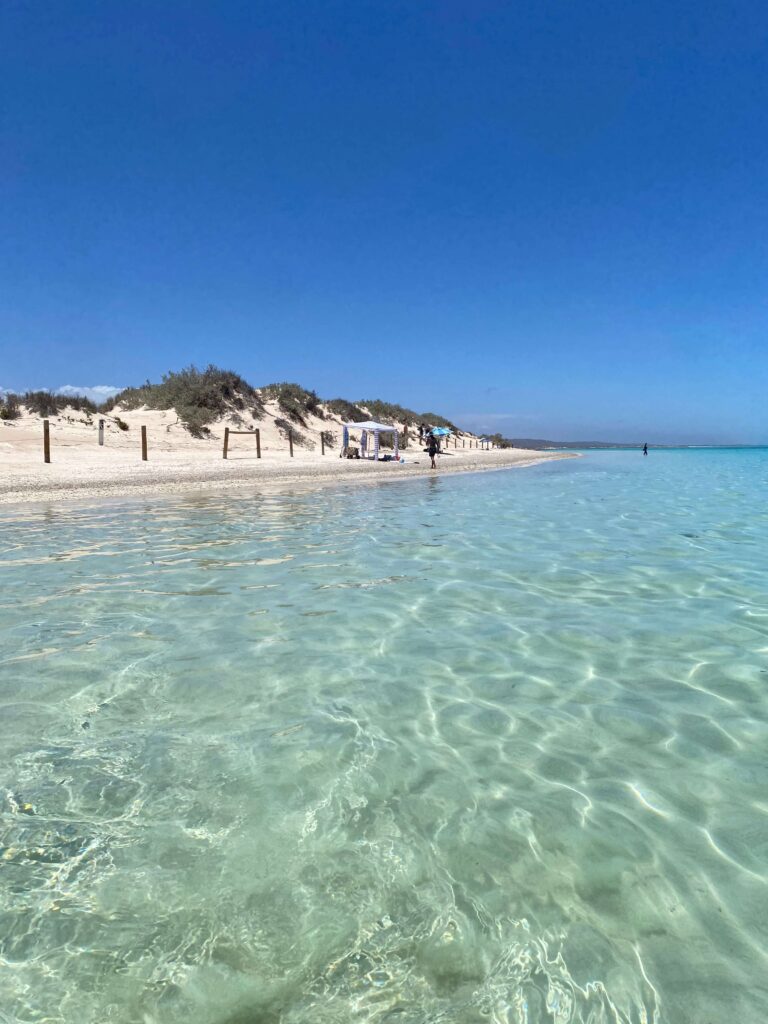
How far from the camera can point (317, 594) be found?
553 centimetres

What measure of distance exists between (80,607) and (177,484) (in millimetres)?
13520

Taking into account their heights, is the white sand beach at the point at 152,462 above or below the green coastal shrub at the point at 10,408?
below

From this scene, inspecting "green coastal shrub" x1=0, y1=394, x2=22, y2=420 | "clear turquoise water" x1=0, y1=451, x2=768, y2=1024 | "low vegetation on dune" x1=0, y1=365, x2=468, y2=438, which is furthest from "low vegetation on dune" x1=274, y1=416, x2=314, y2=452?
"clear turquoise water" x1=0, y1=451, x2=768, y2=1024

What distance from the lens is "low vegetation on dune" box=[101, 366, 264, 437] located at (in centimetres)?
3500

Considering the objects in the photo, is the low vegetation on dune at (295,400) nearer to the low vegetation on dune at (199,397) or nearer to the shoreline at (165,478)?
the low vegetation on dune at (199,397)

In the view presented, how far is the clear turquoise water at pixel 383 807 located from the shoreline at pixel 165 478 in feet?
34.8

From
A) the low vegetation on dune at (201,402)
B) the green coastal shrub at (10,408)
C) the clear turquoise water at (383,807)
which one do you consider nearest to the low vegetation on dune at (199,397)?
the low vegetation on dune at (201,402)

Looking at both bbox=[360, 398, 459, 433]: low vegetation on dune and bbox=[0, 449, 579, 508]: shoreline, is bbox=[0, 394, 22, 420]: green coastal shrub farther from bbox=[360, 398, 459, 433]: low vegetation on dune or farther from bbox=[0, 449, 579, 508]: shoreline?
bbox=[360, 398, 459, 433]: low vegetation on dune

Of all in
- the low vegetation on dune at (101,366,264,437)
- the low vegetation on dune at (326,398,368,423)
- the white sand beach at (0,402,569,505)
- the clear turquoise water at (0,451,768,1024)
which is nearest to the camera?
the clear turquoise water at (0,451,768,1024)

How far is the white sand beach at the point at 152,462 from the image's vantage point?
16234 millimetres

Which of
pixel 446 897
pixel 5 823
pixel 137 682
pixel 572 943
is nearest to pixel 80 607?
pixel 137 682

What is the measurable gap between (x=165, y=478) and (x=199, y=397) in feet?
62.6

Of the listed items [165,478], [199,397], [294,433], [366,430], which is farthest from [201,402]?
[165,478]

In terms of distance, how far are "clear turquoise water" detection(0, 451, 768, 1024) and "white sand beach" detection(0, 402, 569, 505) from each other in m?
11.9
